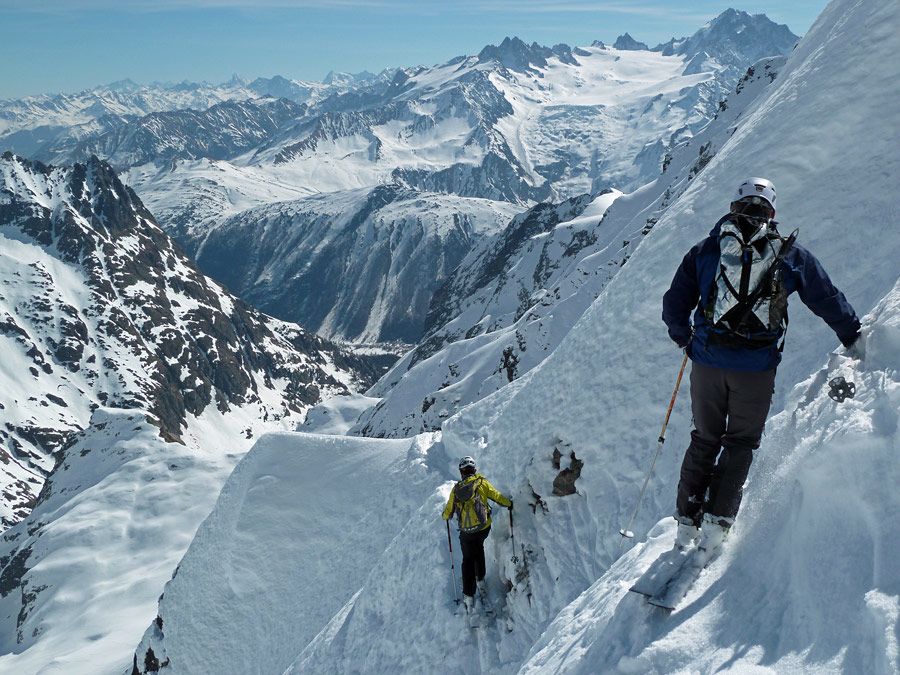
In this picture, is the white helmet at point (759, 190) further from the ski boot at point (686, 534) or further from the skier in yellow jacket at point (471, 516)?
the skier in yellow jacket at point (471, 516)

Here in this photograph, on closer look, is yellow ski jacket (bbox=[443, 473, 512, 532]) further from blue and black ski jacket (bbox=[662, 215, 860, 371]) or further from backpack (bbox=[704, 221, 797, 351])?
backpack (bbox=[704, 221, 797, 351])

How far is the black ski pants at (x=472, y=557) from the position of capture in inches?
525

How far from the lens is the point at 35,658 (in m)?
79.5

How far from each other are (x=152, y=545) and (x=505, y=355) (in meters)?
76.1

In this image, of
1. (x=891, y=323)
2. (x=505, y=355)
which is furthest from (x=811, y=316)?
(x=505, y=355)

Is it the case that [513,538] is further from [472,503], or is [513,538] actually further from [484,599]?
[472,503]

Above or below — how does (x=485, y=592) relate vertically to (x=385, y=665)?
above

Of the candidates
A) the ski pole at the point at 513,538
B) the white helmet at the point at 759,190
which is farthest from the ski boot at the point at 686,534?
the ski pole at the point at 513,538

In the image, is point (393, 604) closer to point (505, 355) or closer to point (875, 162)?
point (875, 162)

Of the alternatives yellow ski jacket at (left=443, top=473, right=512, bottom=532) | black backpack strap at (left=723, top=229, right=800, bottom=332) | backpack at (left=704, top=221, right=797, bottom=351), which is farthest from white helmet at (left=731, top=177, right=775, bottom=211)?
yellow ski jacket at (left=443, top=473, right=512, bottom=532)

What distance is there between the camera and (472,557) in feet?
44.7

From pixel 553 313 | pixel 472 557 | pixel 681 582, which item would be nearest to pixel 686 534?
pixel 681 582

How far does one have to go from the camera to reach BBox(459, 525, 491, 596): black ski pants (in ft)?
43.8

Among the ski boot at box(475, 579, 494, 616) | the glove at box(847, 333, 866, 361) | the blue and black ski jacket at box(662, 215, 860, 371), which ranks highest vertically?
the blue and black ski jacket at box(662, 215, 860, 371)
